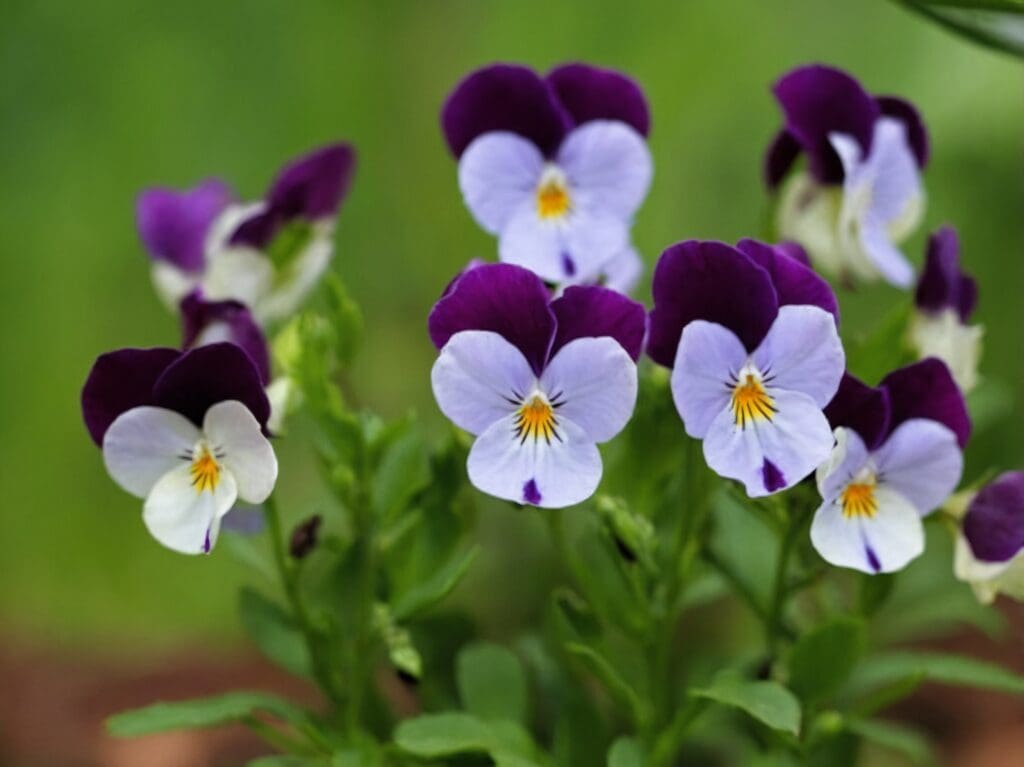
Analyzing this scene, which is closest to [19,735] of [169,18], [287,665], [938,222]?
[287,665]

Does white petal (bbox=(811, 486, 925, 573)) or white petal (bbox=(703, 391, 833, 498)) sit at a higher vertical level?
white petal (bbox=(703, 391, 833, 498))

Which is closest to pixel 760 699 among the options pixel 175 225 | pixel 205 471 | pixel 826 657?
pixel 826 657

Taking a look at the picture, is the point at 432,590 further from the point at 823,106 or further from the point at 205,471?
the point at 823,106

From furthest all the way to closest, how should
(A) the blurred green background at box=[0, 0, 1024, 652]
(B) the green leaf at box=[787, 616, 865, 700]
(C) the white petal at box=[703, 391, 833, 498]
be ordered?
1. (A) the blurred green background at box=[0, 0, 1024, 652]
2. (B) the green leaf at box=[787, 616, 865, 700]
3. (C) the white petal at box=[703, 391, 833, 498]

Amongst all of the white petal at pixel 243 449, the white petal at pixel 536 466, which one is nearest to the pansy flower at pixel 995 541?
the white petal at pixel 536 466

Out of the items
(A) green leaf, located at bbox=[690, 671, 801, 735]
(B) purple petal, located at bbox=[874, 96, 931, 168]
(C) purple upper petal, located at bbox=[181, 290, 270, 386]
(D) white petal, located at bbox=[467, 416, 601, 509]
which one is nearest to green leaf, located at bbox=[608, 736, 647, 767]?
(A) green leaf, located at bbox=[690, 671, 801, 735]

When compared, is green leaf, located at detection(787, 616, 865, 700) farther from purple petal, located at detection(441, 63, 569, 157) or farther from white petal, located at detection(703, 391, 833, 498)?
purple petal, located at detection(441, 63, 569, 157)
